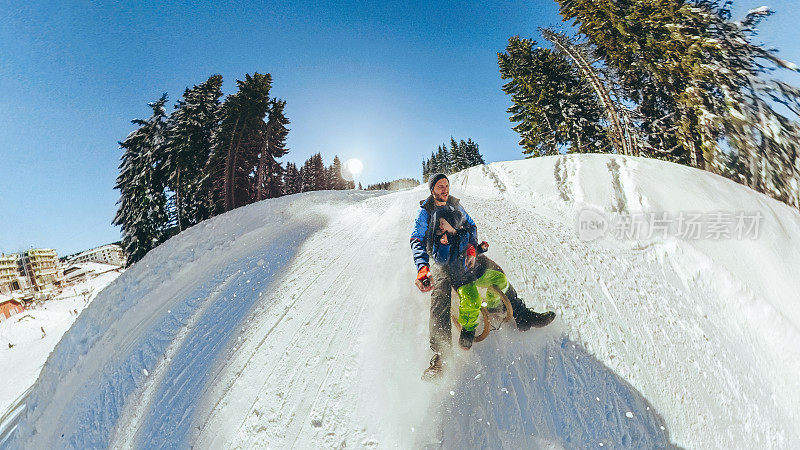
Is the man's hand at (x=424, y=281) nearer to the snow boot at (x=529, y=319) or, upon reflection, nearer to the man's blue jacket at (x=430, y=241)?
the man's blue jacket at (x=430, y=241)

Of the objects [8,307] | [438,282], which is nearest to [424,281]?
[438,282]

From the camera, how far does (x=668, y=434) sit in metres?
3.06

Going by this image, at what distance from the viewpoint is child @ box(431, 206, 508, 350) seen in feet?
11.5

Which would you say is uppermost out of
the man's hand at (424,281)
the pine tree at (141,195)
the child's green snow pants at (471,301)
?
the pine tree at (141,195)

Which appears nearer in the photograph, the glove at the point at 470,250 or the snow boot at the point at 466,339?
the snow boot at the point at 466,339

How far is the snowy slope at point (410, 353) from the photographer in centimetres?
296

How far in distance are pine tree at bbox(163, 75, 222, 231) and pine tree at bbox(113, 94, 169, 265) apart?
890 millimetres

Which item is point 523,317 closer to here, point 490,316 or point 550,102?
point 490,316

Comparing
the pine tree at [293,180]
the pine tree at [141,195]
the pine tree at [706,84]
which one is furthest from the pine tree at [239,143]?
the pine tree at [293,180]

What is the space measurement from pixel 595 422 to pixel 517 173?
7.83m

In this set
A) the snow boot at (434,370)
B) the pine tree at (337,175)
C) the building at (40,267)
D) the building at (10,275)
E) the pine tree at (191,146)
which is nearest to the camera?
the snow boot at (434,370)

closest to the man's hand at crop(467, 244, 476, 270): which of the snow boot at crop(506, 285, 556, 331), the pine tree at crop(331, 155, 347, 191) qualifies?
the snow boot at crop(506, 285, 556, 331)

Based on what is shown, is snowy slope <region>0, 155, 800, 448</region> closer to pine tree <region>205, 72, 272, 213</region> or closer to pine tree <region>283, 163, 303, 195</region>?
pine tree <region>205, 72, 272, 213</region>

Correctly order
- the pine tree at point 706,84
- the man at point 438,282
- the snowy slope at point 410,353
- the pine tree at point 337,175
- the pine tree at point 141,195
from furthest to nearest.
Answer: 1. the pine tree at point 337,175
2. the pine tree at point 141,195
3. the pine tree at point 706,84
4. the man at point 438,282
5. the snowy slope at point 410,353
